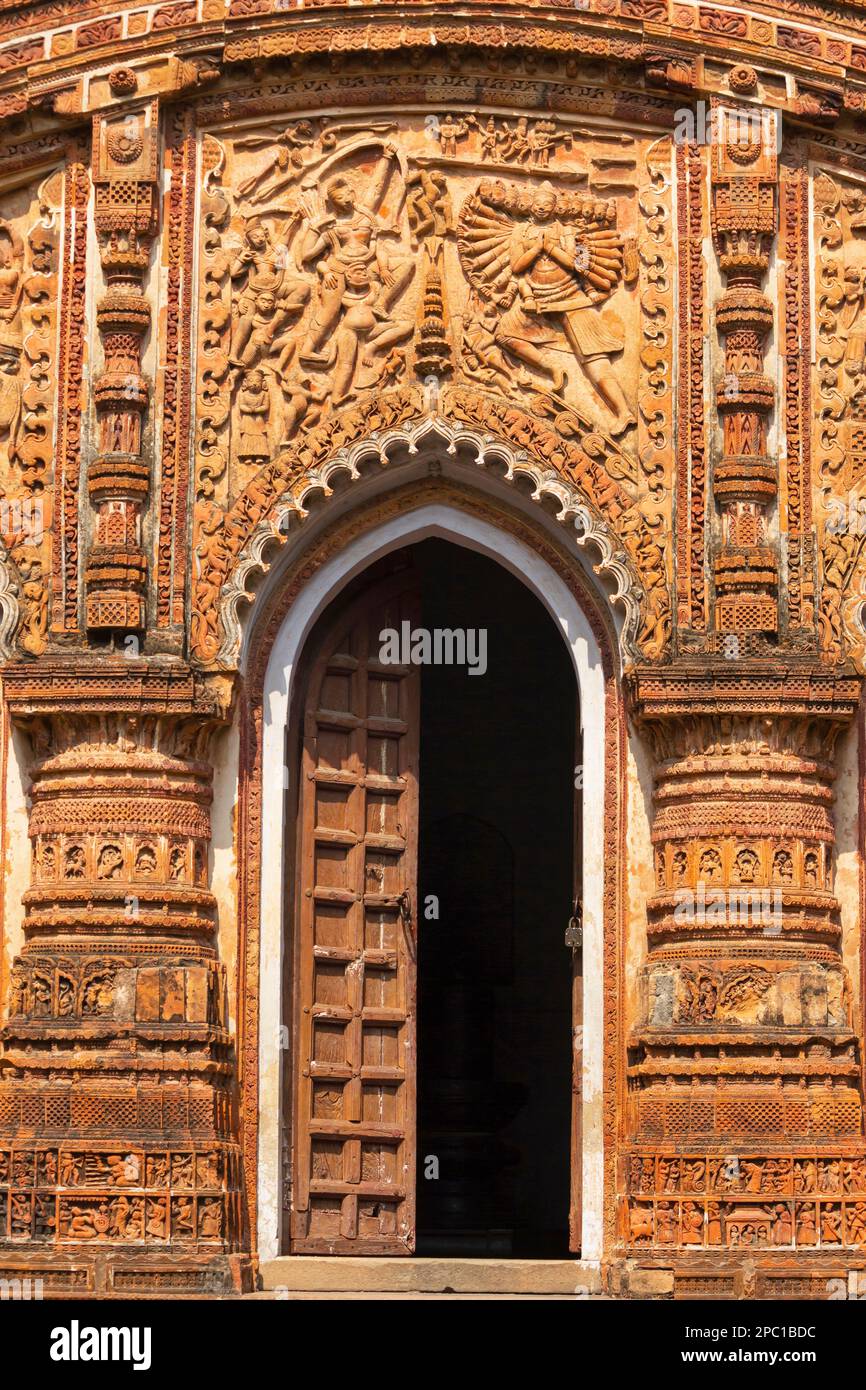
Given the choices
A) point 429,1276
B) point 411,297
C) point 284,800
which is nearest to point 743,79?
point 411,297

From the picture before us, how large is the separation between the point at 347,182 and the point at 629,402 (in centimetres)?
226

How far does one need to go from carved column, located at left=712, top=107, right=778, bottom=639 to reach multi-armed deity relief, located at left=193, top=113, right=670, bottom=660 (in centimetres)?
43

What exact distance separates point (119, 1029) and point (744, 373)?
5.46m

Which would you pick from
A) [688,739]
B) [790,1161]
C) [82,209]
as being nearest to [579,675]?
[688,739]

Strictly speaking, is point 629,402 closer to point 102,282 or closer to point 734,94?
point 734,94

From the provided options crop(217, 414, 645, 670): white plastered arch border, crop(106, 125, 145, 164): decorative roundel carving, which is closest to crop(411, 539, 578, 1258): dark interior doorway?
crop(217, 414, 645, 670): white plastered arch border

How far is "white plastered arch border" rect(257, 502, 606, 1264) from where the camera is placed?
1533cm

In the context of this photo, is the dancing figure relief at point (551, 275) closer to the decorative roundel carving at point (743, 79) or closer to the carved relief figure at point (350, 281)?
the carved relief figure at point (350, 281)

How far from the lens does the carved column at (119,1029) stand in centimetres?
1451

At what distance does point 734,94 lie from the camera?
15836 mm

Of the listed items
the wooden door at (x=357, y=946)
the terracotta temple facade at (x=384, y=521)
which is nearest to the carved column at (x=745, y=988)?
the terracotta temple facade at (x=384, y=521)

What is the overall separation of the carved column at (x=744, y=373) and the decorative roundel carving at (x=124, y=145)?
3.59m

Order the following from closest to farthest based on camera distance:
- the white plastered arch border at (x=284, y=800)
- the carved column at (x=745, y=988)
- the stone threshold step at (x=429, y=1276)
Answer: the carved column at (x=745, y=988) < the stone threshold step at (x=429, y=1276) < the white plastered arch border at (x=284, y=800)

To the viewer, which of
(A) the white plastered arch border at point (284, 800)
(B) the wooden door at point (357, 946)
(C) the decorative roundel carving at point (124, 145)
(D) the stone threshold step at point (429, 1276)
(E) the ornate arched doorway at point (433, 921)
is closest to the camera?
(D) the stone threshold step at point (429, 1276)
